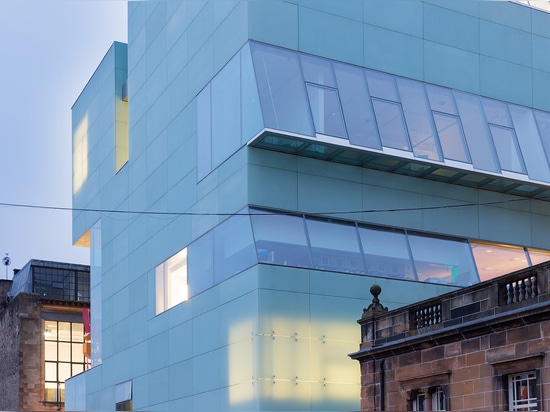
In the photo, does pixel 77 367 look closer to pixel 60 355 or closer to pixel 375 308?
pixel 60 355

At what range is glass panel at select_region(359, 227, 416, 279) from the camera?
31.8 m

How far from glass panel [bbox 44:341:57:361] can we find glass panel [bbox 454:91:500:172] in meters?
43.1

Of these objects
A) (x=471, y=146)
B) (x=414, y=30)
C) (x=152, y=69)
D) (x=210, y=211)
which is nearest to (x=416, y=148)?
(x=471, y=146)

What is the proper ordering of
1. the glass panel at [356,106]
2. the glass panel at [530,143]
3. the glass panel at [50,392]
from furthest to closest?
1. the glass panel at [50,392]
2. the glass panel at [530,143]
3. the glass panel at [356,106]

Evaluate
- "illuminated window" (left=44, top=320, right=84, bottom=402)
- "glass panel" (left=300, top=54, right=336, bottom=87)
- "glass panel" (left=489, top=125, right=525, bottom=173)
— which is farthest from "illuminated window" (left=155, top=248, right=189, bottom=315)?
"illuminated window" (left=44, top=320, right=84, bottom=402)

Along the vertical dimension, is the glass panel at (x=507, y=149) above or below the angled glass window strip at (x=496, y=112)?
below

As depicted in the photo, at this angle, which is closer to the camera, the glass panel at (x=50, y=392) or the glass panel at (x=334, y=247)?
the glass panel at (x=334, y=247)

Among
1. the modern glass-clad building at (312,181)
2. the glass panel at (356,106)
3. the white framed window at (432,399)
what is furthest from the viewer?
the glass panel at (356,106)

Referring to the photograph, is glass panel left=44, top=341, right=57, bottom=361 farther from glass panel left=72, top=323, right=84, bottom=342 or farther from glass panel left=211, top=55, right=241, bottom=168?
glass panel left=211, top=55, right=241, bottom=168

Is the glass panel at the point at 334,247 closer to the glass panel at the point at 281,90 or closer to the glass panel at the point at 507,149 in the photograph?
A: the glass panel at the point at 281,90

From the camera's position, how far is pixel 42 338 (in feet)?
225

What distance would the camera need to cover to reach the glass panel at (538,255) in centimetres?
3541

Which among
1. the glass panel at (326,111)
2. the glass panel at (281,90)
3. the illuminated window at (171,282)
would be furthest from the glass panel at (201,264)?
the glass panel at (326,111)

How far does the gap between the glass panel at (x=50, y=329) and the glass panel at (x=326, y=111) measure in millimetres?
42969
